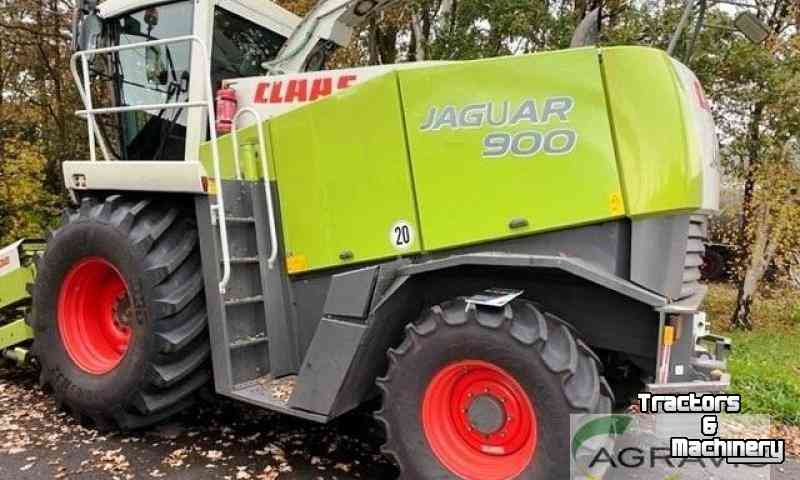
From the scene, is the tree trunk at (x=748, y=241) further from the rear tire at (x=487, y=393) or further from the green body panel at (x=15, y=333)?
the green body panel at (x=15, y=333)

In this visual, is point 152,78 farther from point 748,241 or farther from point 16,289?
point 748,241

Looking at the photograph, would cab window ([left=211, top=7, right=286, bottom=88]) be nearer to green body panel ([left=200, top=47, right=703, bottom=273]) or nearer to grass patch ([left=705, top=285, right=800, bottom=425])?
green body panel ([left=200, top=47, right=703, bottom=273])

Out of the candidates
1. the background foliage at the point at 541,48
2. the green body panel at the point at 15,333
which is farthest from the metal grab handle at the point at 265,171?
the background foliage at the point at 541,48

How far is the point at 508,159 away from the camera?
3.22m

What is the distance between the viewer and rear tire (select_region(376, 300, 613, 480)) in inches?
113

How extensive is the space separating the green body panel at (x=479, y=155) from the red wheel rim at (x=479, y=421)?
677 millimetres

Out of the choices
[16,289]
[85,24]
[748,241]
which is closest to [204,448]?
[16,289]

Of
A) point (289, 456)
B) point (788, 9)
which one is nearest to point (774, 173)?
point (788, 9)

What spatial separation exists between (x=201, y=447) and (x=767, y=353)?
21.9ft

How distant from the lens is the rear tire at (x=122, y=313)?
3.87 metres

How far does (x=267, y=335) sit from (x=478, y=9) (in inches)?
358

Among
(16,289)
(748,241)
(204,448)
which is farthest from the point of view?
(748,241)

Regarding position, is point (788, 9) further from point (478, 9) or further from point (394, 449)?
point (394, 449)

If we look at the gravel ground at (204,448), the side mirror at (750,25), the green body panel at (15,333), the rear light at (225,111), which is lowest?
the gravel ground at (204,448)
